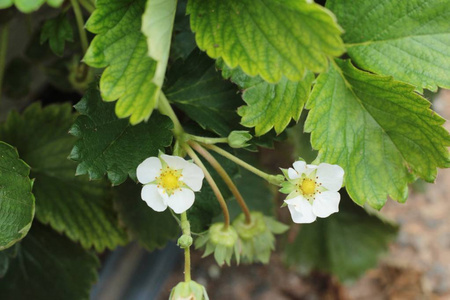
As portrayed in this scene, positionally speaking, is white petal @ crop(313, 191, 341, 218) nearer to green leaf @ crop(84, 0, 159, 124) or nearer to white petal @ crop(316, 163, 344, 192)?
white petal @ crop(316, 163, 344, 192)

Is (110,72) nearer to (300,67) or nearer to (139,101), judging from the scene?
(139,101)

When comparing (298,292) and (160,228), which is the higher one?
(160,228)

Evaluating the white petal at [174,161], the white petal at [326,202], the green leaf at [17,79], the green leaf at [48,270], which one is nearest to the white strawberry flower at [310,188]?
the white petal at [326,202]

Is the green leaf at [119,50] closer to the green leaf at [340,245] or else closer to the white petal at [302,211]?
the white petal at [302,211]

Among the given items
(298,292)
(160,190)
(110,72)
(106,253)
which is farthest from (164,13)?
(298,292)

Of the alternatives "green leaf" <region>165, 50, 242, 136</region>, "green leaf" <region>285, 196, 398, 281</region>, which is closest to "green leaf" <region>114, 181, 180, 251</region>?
"green leaf" <region>165, 50, 242, 136</region>

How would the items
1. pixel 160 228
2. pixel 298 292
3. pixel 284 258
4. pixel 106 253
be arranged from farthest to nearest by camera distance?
pixel 298 292 < pixel 284 258 < pixel 106 253 < pixel 160 228

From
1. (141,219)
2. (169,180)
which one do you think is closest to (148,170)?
(169,180)
